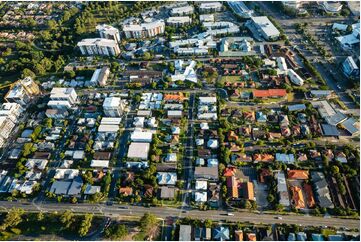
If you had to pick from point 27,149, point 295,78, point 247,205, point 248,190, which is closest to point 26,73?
point 27,149

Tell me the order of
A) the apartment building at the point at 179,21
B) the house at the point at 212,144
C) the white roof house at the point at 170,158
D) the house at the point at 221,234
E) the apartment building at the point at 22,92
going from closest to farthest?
the house at the point at 221,234 → the white roof house at the point at 170,158 → the house at the point at 212,144 → the apartment building at the point at 22,92 → the apartment building at the point at 179,21

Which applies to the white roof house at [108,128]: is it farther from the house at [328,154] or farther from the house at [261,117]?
the house at [328,154]

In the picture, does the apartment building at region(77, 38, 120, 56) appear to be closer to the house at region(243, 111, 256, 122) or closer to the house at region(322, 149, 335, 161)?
the house at region(243, 111, 256, 122)

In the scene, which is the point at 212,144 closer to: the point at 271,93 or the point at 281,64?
the point at 271,93

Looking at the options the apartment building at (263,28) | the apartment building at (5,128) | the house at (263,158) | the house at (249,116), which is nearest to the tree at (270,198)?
the house at (263,158)

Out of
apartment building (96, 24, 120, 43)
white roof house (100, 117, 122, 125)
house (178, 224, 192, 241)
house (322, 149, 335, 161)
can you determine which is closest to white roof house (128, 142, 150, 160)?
white roof house (100, 117, 122, 125)

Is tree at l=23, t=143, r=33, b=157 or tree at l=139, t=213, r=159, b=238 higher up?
tree at l=23, t=143, r=33, b=157
